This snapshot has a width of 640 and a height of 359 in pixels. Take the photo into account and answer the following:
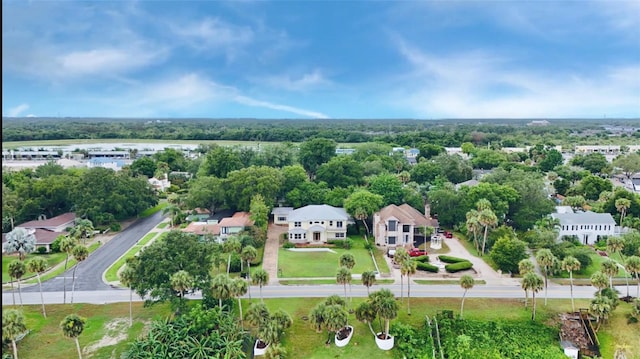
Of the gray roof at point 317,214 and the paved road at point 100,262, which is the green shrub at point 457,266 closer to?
the gray roof at point 317,214

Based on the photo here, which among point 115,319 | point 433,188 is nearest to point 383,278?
point 115,319

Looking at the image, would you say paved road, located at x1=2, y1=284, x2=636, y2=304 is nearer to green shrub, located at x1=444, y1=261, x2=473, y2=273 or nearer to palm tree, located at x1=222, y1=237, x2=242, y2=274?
green shrub, located at x1=444, y1=261, x2=473, y2=273

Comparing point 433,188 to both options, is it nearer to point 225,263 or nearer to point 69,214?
point 225,263

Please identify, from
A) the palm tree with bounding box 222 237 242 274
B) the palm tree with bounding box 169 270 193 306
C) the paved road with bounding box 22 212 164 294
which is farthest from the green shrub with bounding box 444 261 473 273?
the paved road with bounding box 22 212 164 294

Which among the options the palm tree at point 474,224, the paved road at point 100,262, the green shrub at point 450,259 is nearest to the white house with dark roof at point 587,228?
the palm tree at point 474,224

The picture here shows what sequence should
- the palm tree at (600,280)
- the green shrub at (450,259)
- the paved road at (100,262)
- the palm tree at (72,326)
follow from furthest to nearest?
1. the green shrub at (450,259)
2. the paved road at (100,262)
3. the palm tree at (600,280)
4. the palm tree at (72,326)
